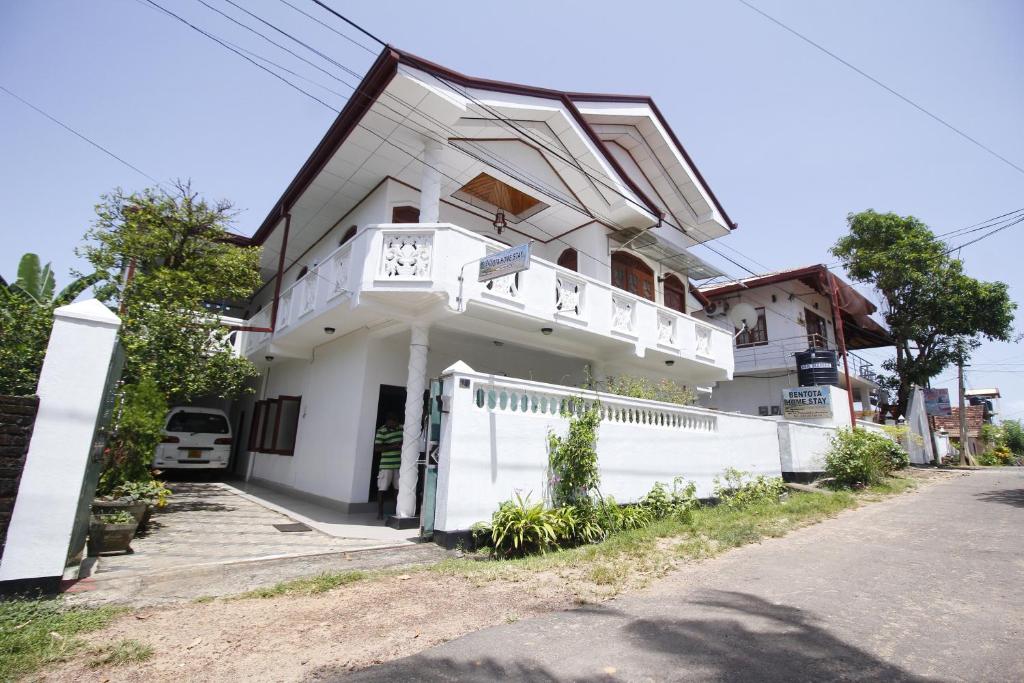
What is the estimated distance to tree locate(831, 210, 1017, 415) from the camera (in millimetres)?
20516

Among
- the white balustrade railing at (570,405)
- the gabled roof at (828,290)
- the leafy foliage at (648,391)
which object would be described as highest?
the gabled roof at (828,290)

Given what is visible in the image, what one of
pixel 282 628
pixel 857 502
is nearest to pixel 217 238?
pixel 282 628

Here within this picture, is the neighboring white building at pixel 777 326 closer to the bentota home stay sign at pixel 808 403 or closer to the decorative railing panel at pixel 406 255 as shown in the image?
the bentota home stay sign at pixel 808 403

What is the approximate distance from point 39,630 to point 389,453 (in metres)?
4.97

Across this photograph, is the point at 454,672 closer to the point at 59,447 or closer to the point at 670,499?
the point at 59,447

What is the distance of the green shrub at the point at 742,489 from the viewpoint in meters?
9.36

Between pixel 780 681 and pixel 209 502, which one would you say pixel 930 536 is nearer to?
pixel 780 681

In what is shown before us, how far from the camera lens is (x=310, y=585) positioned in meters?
4.60

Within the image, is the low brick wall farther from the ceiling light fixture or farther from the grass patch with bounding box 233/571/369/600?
the ceiling light fixture

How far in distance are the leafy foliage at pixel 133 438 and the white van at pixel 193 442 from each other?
5.99 m

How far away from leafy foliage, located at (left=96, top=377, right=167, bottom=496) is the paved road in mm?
5362

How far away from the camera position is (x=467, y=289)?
7.62m

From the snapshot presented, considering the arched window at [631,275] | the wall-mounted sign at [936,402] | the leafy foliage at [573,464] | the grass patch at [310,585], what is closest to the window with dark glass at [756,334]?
the arched window at [631,275]

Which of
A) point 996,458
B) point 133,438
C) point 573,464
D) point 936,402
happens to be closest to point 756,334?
point 936,402
